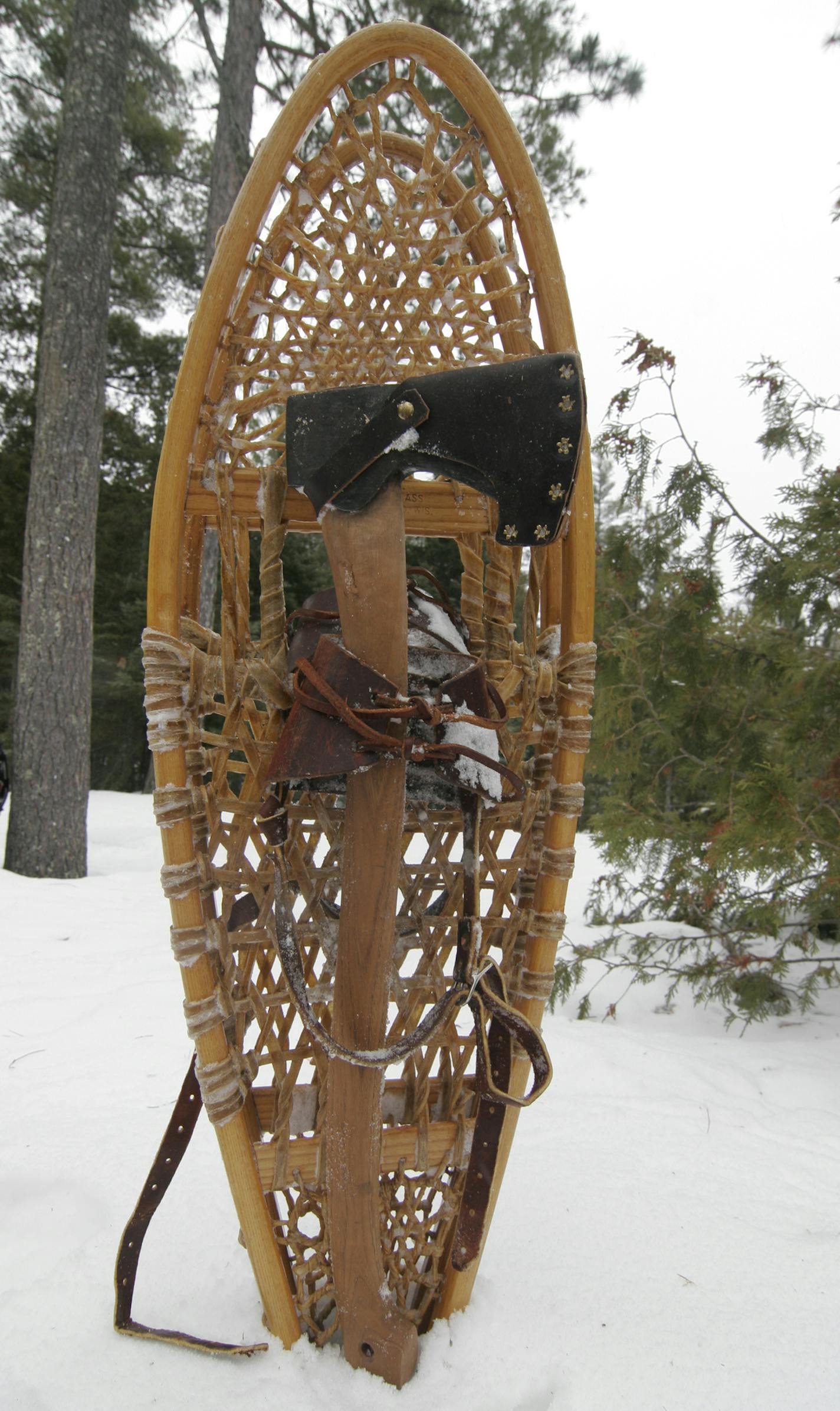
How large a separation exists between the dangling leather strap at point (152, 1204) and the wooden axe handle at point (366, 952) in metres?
0.18

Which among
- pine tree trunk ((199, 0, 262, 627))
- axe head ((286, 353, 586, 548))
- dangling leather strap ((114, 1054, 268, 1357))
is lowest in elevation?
dangling leather strap ((114, 1054, 268, 1357))

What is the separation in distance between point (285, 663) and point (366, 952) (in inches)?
13.4

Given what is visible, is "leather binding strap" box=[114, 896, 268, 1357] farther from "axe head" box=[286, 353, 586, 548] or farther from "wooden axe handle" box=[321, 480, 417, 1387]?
"axe head" box=[286, 353, 586, 548]

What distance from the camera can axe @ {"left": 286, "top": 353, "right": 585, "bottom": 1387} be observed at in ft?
2.61

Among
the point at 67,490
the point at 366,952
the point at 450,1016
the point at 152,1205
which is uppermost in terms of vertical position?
the point at 67,490

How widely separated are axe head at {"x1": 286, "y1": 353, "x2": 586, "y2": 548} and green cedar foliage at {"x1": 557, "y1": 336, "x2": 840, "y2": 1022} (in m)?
1.48

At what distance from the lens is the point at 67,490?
397 centimetres

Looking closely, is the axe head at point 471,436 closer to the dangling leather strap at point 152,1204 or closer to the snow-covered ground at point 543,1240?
the dangling leather strap at point 152,1204

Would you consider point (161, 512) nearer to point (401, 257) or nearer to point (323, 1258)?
point (401, 257)

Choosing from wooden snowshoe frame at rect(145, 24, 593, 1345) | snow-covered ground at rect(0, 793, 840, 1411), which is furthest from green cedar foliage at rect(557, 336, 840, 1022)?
wooden snowshoe frame at rect(145, 24, 593, 1345)

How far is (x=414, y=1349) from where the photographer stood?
1.00m

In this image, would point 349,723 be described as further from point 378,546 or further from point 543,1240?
point 543,1240

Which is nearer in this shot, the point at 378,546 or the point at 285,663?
the point at 378,546

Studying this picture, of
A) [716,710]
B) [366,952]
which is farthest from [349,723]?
[716,710]
